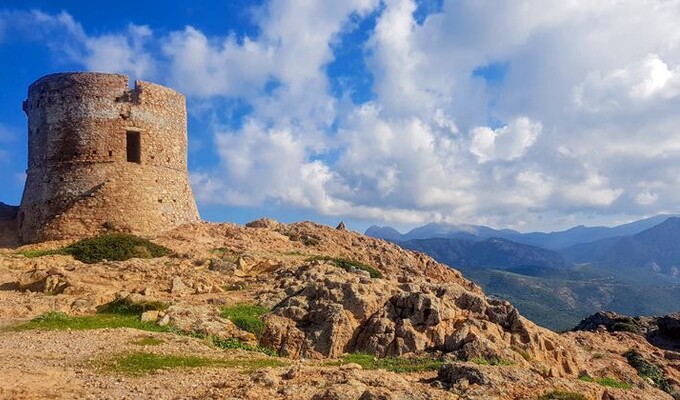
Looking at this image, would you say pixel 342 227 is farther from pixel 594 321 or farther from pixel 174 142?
pixel 594 321

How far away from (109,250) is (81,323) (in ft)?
36.5

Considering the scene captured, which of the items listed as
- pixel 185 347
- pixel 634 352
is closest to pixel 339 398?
pixel 185 347

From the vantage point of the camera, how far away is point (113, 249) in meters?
27.4

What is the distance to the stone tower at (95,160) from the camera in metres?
32.3

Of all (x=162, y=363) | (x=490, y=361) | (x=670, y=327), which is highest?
(x=162, y=363)

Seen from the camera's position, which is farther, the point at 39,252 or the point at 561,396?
the point at 39,252

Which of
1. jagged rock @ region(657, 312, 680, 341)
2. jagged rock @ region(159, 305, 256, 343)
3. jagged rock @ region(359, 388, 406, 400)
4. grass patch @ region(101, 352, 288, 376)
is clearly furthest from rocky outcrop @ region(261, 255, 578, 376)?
jagged rock @ region(657, 312, 680, 341)

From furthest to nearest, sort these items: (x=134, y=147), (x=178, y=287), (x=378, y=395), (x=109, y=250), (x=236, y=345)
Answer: (x=134, y=147) → (x=109, y=250) → (x=178, y=287) → (x=236, y=345) → (x=378, y=395)

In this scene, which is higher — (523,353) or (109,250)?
(109,250)

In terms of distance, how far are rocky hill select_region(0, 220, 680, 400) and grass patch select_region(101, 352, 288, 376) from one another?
0.05 metres

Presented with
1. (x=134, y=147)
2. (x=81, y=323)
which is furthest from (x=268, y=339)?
(x=134, y=147)

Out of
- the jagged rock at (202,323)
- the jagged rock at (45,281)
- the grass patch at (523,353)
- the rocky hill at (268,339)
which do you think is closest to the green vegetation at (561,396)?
the rocky hill at (268,339)

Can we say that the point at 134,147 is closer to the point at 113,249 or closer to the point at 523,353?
the point at 113,249

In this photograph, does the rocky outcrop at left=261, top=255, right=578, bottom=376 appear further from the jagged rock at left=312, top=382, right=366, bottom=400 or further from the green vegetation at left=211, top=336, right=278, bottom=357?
the jagged rock at left=312, top=382, right=366, bottom=400
